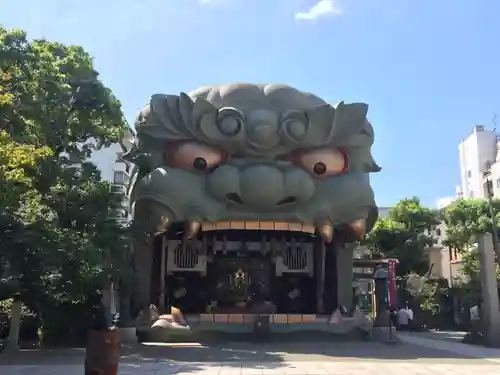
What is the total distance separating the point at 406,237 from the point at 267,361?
24377 millimetres

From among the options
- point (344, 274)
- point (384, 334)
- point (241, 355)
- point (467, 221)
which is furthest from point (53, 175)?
point (467, 221)

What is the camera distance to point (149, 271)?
76.5 ft

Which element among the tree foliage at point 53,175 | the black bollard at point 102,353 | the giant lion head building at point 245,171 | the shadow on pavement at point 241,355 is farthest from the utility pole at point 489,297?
the black bollard at point 102,353

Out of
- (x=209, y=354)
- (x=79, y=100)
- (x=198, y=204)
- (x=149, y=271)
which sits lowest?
(x=209, y=354)

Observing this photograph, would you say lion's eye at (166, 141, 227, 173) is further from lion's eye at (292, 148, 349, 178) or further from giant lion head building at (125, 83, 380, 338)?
lion's eye at (292, 148, 349, 178)

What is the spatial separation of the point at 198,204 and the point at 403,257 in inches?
742

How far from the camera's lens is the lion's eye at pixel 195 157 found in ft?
71.5

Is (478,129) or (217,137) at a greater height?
(478,129)

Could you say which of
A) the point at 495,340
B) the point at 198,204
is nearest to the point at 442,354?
the point at 495,340

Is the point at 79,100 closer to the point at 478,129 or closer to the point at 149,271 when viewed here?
the point at 149,271

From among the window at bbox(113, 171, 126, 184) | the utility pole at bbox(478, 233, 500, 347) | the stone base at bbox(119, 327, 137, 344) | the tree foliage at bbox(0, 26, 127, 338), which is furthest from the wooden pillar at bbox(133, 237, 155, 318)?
the window at bbox(113, 171, 126, 184)

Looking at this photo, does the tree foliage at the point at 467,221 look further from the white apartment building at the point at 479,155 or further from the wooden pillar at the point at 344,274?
the white apartment building at the point at 479,155

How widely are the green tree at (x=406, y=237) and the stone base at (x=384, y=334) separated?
13.7m

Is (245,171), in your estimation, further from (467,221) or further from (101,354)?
(467,221)
